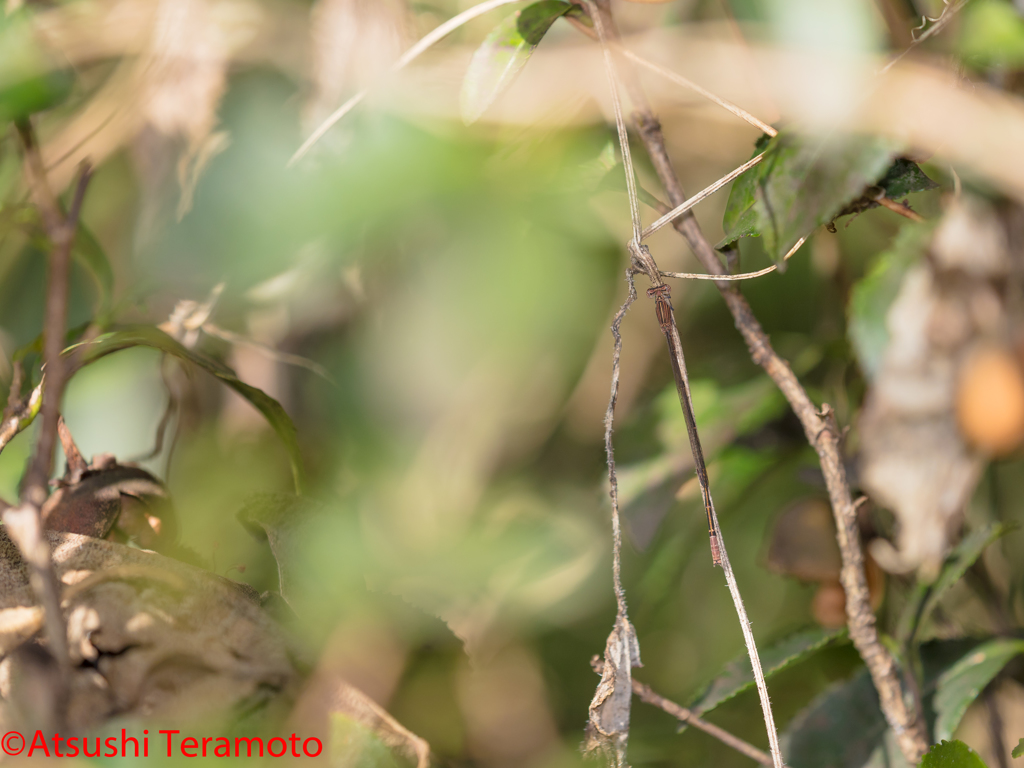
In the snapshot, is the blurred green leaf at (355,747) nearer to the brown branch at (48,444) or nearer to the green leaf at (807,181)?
the brown branch at (48,444)

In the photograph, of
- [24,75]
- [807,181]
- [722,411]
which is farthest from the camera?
[722,411]

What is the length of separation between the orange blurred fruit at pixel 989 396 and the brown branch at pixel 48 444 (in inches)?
22.3

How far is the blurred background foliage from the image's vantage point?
2.00 feet

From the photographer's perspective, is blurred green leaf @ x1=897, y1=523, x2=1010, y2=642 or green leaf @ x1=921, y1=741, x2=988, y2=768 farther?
blurred green leaf @ x1=897, y1=523, x2=1010, y2=642

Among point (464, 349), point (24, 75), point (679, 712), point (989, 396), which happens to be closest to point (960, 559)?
point (989, 396)

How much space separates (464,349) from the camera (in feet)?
2.32

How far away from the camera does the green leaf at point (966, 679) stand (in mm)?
477

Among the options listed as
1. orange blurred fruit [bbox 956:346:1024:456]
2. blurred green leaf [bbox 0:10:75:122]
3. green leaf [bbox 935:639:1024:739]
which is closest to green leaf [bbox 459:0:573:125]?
blurred green leaf [bbox 0:10:75:122]

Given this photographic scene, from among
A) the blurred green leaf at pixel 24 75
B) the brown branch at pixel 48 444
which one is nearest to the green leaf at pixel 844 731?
the brown branch at pixel 48 444

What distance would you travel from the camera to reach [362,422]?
2.31ft

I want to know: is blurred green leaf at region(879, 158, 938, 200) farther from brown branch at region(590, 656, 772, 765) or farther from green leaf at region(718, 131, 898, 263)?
brown branch at region(590, 656, 772, 765)

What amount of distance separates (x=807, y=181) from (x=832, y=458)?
166mm

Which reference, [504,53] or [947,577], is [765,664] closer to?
[947,577]

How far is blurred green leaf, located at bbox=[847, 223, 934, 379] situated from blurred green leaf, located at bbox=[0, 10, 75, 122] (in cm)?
56
